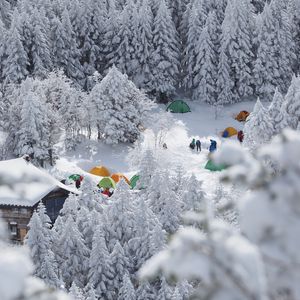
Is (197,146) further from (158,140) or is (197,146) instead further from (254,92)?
(254,92)

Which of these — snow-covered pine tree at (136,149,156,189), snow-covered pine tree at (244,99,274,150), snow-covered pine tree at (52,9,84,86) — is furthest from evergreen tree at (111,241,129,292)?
snow-covered pine tree at (52,9,84,86)

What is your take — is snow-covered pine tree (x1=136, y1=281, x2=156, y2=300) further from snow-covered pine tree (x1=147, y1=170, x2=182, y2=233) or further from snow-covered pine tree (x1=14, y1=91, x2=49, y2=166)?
snow-covered pine tree (x1=14, y1=91, x2=49, y2=166)

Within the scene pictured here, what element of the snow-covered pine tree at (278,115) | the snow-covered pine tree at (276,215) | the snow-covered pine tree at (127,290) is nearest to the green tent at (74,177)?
the snow-covered pine tree at (278,115)

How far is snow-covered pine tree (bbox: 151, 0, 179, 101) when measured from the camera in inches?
2014

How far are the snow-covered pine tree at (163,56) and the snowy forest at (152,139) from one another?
0.51ft

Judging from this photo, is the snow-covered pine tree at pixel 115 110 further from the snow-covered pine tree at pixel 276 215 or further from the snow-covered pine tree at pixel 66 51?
the snow-covered pine tree at pixel 276 215

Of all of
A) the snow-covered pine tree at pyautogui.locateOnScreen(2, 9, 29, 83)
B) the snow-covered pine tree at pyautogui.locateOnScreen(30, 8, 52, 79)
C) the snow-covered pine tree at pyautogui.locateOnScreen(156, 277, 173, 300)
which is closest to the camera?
the snow-covered pine tree at pyautogui.locateOnScreen(156, 277, 173, 300)

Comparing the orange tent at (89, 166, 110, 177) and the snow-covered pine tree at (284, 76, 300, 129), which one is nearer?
the snow-covered pine tree at (284, 76, 300, 129)

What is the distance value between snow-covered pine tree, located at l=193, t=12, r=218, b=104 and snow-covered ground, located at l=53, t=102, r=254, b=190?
121cm

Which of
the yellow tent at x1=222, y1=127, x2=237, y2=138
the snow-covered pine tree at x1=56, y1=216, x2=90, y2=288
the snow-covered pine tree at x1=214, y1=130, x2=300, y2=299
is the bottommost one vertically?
the yellow tent at x1=222, y1=127, x2=237, y2=138

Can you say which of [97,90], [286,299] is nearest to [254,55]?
[97,90]

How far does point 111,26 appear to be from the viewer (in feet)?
172

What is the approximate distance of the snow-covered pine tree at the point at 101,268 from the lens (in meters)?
22.0

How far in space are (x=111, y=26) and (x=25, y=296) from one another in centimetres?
5135
